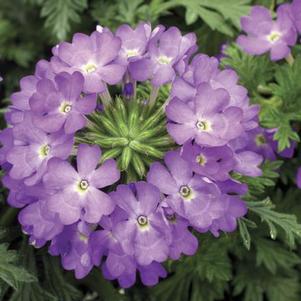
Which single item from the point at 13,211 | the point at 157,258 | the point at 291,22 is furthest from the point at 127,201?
the point at 291,22

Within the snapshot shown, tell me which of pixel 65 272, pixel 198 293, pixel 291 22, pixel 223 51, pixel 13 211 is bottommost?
pixel 198 293

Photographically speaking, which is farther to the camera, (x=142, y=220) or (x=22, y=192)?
(x=22, y=192)

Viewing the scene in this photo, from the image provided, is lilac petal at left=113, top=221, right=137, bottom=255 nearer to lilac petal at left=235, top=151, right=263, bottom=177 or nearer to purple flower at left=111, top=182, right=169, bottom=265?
purple flower at left=111, top=182, right=169, bottom=265

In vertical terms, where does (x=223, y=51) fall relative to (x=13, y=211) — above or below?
above

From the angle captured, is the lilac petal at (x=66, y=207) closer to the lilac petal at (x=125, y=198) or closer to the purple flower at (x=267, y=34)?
the lilac petal at (x=125, y=198)

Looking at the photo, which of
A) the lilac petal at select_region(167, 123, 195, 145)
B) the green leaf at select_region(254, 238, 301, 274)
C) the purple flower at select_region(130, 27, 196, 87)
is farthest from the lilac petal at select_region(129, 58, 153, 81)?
the green leaf at select_region(254, 238, 301, 274)

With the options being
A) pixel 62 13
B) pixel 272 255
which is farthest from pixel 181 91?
pixel 62 13

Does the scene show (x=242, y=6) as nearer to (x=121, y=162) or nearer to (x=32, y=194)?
(x=121, y=162)

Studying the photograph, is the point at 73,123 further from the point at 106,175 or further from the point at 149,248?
the point at 149,248
